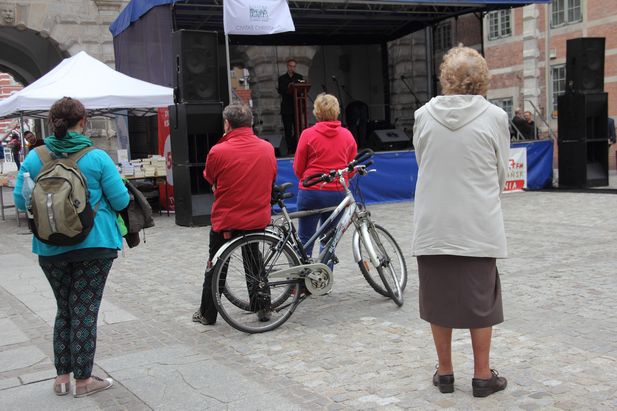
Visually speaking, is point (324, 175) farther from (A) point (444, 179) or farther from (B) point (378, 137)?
Result: (B) point (378, 137)

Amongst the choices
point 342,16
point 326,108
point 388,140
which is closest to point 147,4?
point 342,16

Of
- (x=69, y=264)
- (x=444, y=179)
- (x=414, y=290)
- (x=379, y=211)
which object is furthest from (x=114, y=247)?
(x=379, y=211)

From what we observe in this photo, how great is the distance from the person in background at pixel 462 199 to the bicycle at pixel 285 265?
1.67m

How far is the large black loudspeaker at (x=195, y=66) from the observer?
1100 centimetres

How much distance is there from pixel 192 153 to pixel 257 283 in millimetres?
6765

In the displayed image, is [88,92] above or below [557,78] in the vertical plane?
below

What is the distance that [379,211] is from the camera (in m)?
11.9

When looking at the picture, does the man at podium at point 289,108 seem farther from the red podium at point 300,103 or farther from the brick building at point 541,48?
the brick building at point 541,48

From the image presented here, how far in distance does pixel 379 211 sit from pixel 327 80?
421 inches

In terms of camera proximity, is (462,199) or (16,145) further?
(16,145)

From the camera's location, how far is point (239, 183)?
475 centimetres

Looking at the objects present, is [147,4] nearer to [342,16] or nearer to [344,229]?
[342,16]

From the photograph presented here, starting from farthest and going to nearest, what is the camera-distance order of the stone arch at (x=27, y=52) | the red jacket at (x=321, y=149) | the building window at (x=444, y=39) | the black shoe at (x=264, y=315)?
the stone arch at (x=27, y=52) < the building window at (x=444, y=39) < the red jacket at (x=321, y=149) < the black shoe at (x=264, y=315)

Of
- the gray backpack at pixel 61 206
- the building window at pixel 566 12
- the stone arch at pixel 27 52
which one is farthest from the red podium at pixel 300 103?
the gray backpack at pixel 61 206
